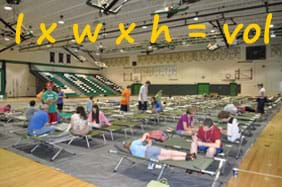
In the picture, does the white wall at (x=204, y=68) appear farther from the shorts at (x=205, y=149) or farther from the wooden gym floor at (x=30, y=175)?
the wooden gym floor at (x=30, y=175)

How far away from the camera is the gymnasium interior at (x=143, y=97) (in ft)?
12.0

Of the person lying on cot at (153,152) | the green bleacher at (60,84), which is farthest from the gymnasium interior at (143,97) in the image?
the green bleacher at (60,84)

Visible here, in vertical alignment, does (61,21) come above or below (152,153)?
above

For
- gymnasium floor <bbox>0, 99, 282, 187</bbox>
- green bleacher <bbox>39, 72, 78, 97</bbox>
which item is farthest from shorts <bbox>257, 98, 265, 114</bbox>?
green bleacher <bbox>39, 72, 78, 97</bbox>

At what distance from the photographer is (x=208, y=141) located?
3.97 m

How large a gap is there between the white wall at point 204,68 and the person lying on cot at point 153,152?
19.8m

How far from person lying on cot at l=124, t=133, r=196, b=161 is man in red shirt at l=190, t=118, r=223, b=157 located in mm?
408

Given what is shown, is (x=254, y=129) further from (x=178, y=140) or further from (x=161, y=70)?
(x=161, y=70)

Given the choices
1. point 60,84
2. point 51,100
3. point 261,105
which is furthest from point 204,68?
point 51,100

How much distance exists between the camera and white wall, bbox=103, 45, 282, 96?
20.1 m

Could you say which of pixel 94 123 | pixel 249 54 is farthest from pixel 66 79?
pixel 94 123

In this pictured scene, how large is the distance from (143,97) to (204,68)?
50.9 feet

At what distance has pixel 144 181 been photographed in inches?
133

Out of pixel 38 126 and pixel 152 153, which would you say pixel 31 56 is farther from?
pixel 152 153
